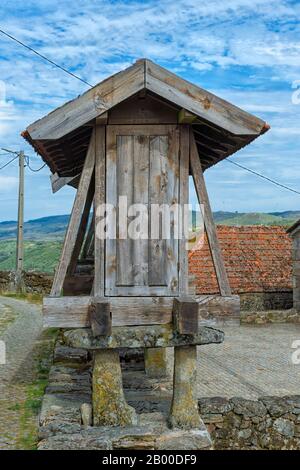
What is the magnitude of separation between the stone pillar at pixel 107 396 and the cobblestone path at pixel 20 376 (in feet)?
3.10

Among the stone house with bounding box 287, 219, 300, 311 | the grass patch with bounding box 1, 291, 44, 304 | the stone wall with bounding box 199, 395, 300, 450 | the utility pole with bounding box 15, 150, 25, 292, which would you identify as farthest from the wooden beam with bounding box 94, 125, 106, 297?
the utility pole with bounding box 15, 150, 25, 292

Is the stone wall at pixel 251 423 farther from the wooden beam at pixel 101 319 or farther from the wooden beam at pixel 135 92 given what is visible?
the wooden beam at pixel 135 92

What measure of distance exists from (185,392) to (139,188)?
6.70 ft

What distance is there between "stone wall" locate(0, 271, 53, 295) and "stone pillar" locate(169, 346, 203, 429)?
19039 mm

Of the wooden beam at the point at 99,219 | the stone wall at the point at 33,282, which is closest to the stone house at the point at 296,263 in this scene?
the stone wall at the point at 33,282

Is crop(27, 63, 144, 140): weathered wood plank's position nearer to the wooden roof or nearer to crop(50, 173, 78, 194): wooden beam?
the wooden roof

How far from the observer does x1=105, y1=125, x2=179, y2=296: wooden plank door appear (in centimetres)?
635

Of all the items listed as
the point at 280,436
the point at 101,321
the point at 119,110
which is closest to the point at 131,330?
the point at 101,321

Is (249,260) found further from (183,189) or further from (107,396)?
(107,396)

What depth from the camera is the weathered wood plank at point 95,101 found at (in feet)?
20.1

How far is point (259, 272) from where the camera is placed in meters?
21.1
